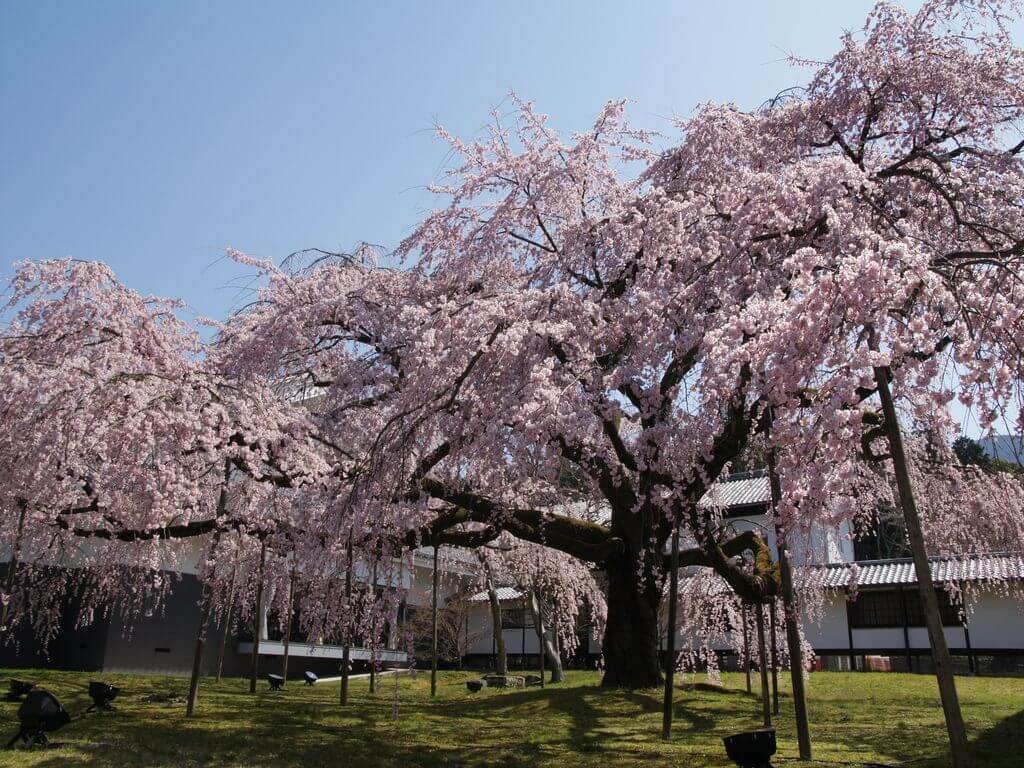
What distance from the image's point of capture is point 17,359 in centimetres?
1080

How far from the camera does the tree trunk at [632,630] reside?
46.0ft

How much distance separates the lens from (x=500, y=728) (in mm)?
11359

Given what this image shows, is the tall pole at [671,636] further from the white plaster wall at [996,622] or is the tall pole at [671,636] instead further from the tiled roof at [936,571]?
the white plaster wall at [996,622]

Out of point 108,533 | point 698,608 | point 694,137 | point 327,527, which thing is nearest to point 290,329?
point 327,527

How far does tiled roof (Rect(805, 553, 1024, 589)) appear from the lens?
20.2 metres

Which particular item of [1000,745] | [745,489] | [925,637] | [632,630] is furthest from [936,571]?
[1000,745]

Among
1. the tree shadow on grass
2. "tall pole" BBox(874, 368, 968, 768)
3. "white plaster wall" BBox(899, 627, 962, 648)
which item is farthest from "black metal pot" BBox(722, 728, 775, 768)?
"white plaster wall" BBox(899, 627, 962, 648)

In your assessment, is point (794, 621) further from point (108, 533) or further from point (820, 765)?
point (108, 533)

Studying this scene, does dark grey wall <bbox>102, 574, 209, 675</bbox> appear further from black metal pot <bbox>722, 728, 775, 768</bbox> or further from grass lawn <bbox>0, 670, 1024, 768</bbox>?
black metal pot <bbox>722, 728, 775, 768</bbox>

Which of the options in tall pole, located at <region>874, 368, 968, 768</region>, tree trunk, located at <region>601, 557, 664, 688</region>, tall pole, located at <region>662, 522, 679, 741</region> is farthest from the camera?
tree trunk, located at <region>601, 557, 664, 688</region>

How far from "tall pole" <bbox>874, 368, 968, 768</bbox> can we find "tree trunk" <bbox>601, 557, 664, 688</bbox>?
8711 mm

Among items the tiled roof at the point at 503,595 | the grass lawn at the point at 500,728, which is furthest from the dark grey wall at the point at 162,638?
the tiled roof at the point at 503,595

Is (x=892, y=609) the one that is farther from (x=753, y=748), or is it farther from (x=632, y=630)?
(x=753, y=748)

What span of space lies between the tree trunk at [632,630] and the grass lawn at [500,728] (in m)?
0.49
